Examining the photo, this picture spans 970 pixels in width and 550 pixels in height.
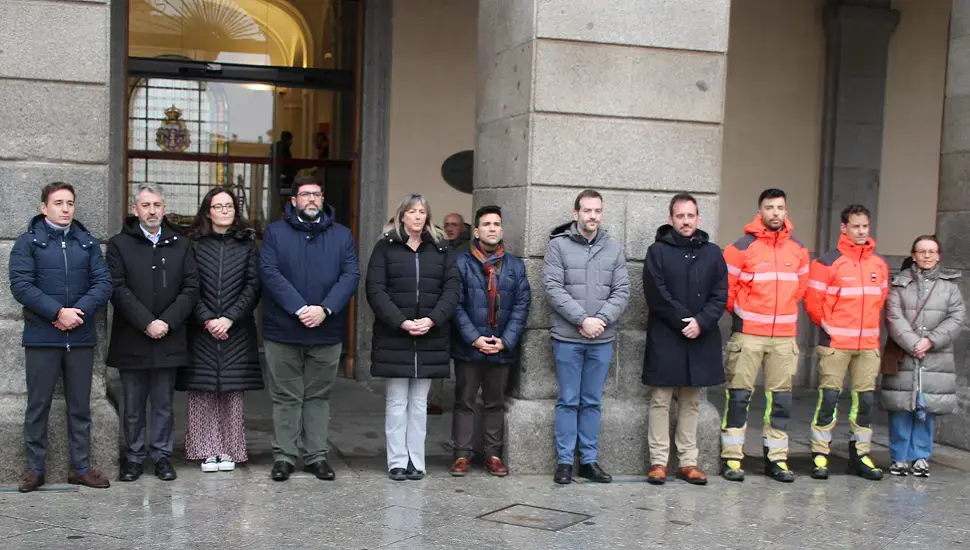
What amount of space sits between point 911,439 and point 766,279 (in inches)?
69.4

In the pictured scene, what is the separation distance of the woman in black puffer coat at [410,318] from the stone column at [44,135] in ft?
5.77

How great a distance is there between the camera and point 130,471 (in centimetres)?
752

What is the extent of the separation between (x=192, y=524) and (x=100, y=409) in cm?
136

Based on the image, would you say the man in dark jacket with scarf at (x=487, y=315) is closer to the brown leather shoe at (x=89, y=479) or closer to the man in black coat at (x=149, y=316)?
the man in black coat at (x=149, y=316)

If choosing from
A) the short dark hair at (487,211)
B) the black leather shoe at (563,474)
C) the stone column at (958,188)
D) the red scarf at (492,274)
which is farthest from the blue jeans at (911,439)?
the short dark hair at (487,211)

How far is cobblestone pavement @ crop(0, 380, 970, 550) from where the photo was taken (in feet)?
20.9

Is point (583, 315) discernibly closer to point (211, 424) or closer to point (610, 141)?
point (610, 141)

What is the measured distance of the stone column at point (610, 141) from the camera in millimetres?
8109

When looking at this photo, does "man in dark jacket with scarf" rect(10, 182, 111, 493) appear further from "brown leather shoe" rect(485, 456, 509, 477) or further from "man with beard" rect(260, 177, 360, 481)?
"brown leather shoe" rect(485, 456, 509, 477)

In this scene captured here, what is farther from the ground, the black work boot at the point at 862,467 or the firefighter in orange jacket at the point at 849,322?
the firefighter in orange jacket at the point at 849,322

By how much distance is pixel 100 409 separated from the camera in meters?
7.49

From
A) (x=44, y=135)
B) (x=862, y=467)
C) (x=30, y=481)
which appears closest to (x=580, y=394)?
(x=862, y=467)

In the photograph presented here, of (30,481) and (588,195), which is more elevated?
(588,195)

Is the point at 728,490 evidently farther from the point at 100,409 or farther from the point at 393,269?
the point at 100,409
